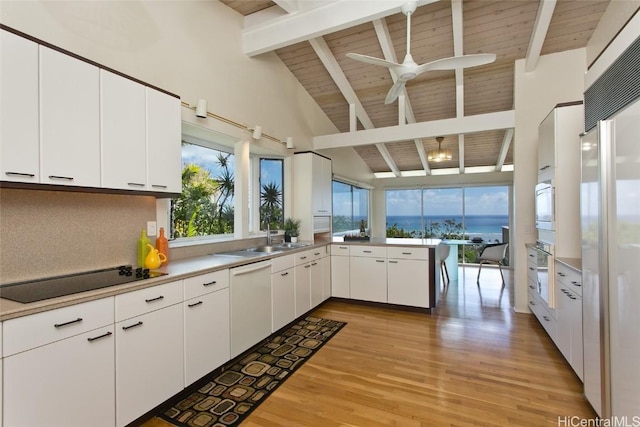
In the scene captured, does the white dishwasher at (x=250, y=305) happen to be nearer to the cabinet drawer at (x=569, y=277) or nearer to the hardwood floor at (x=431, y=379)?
the hardwood floor at (x=431, y=379)

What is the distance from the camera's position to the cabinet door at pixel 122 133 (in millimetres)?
1946

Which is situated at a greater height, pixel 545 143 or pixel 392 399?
pixel 545 143

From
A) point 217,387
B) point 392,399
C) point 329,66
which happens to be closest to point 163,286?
point 217,387

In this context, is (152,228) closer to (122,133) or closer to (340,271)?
(122,133)

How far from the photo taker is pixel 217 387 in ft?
7.58

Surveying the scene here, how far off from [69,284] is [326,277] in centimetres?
306

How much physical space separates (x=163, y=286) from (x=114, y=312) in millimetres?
323

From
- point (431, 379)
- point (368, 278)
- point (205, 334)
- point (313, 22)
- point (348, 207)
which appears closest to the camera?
point (205, 334)

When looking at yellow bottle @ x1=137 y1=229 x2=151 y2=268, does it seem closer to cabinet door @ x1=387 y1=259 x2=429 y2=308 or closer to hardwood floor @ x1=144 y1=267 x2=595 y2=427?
hardwood floor @ x1=144 y1=267 x2=595 y2=427

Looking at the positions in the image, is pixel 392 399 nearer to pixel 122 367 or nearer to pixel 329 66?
pixel 122 367

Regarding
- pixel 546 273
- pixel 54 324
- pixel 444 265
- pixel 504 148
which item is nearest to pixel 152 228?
pixel 54 324

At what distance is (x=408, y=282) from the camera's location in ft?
13.1

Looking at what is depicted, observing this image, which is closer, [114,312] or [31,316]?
[31,316]

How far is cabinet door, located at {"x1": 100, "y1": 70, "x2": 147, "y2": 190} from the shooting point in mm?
1946
